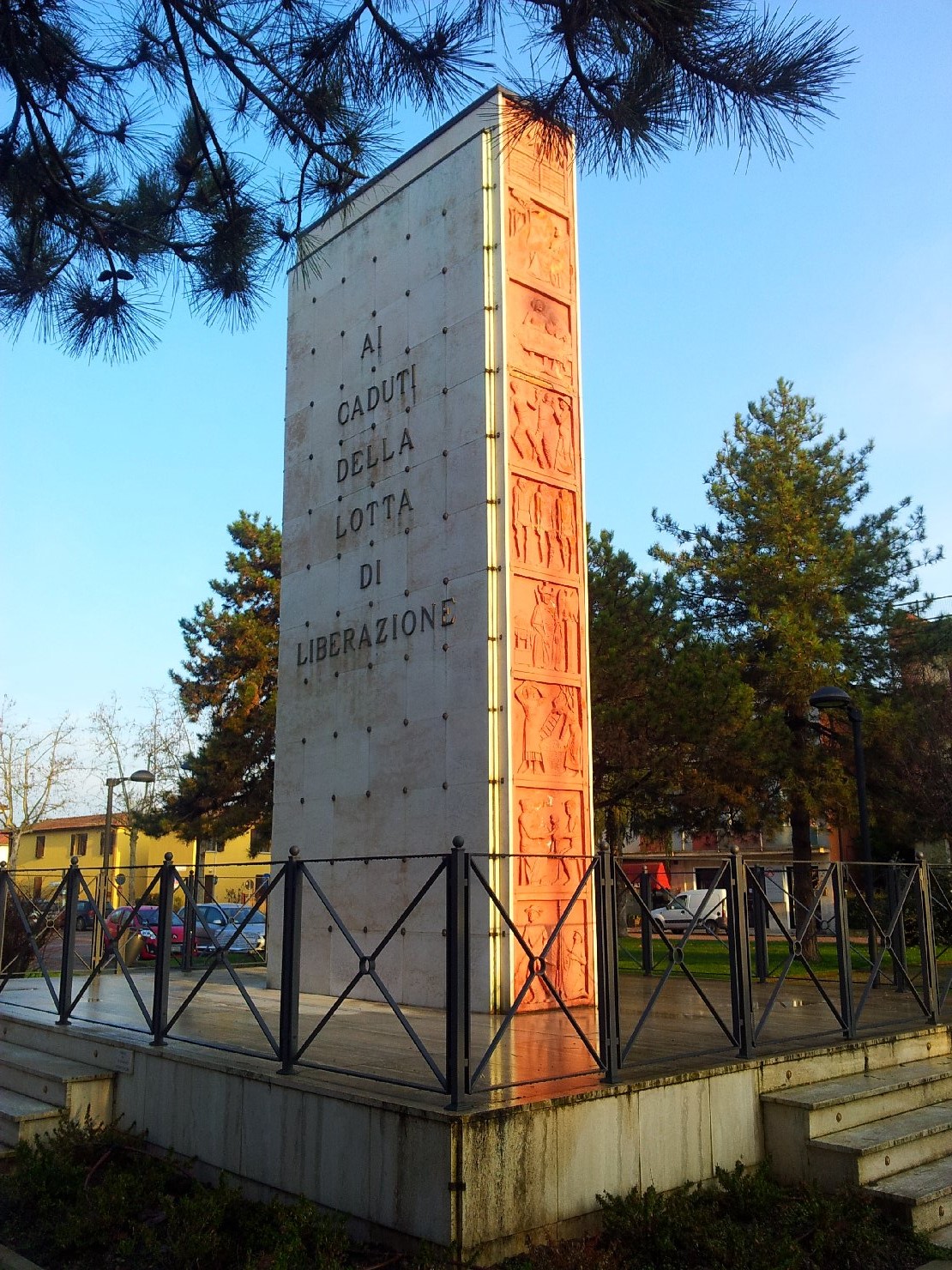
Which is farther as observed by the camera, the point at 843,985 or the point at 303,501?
the point at 303,501

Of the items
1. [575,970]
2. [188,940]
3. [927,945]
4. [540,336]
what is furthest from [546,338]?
[188,940]

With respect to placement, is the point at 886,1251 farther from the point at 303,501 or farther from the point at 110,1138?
the point at 303,501

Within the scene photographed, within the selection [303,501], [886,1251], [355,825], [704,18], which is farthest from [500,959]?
[704,18]

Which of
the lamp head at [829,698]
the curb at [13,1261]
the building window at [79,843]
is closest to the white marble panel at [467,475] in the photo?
the lamp head at [829,698]

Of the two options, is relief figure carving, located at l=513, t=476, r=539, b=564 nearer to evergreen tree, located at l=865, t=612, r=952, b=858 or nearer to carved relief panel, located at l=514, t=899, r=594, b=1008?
carved relief panel, located at l=514, t=899, r=594, b=1008

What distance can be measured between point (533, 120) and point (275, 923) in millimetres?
7105

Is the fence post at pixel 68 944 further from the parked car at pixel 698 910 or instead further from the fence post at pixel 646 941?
the fence post at pixel 646 941

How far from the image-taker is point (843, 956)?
21.9ft

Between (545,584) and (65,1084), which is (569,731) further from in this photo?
(65,1084)

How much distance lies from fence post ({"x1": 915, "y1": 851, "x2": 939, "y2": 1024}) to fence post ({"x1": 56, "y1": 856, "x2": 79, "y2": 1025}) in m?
5.62

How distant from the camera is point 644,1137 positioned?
4859 millimetres

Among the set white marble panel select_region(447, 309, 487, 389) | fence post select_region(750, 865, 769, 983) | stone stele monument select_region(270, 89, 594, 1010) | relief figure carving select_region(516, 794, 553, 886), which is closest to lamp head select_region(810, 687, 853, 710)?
fence post select_region(750, 865, 769, 983)

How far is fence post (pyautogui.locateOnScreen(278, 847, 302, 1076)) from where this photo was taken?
5.20 m

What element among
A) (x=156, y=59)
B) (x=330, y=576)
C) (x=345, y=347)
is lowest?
(x=330, y=576)
